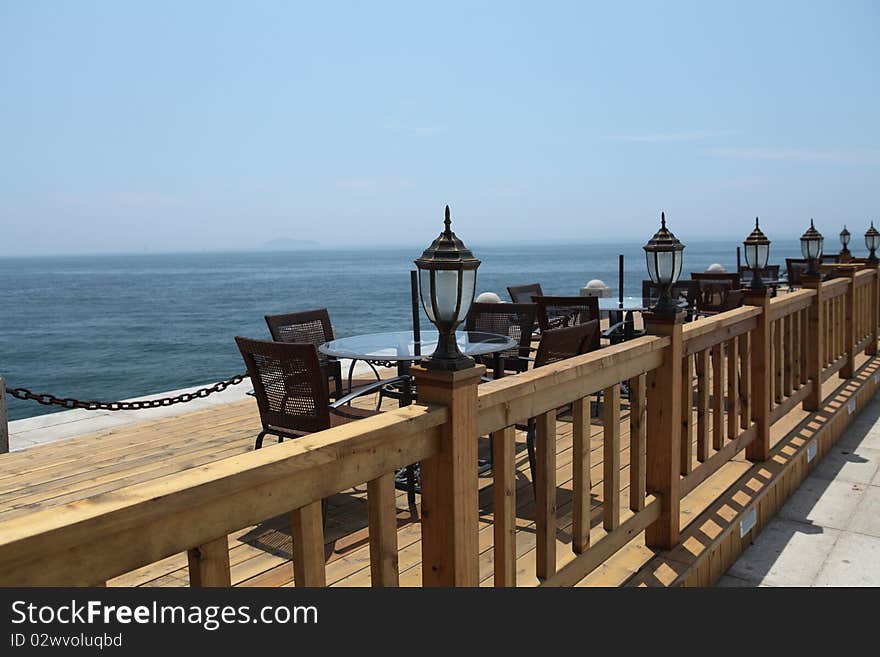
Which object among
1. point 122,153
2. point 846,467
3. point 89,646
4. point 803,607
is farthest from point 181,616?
point 122,153

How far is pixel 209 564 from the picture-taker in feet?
4.88

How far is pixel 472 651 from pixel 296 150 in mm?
84955

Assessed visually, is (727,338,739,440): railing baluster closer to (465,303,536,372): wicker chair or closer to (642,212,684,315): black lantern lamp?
(642,212,684,315): black lantern lamp

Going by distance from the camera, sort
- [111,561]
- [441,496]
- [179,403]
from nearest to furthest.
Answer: [111,561] < [441,496] < [179,403]

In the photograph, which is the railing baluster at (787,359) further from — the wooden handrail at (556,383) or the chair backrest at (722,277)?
the chair backrest at (722,277)

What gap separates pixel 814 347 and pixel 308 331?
12.8 ft

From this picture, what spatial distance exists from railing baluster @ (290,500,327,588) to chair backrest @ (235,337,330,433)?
173 cm

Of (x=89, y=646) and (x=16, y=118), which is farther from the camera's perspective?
(x=16, y=118)

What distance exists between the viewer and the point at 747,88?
2928 cm

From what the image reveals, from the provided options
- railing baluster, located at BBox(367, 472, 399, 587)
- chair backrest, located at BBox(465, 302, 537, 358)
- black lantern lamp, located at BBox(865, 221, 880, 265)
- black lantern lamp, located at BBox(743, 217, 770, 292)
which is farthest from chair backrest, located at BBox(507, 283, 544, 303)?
railing baluster, located at BBox(367, 472, 399, 587)

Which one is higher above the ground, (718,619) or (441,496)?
(441,496)

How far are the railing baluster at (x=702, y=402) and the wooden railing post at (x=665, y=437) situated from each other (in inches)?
16.7

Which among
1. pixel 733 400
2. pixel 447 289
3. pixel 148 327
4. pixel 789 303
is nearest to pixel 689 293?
pixel 789 303

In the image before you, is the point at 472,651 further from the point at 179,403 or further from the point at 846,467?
the point at 179,403
